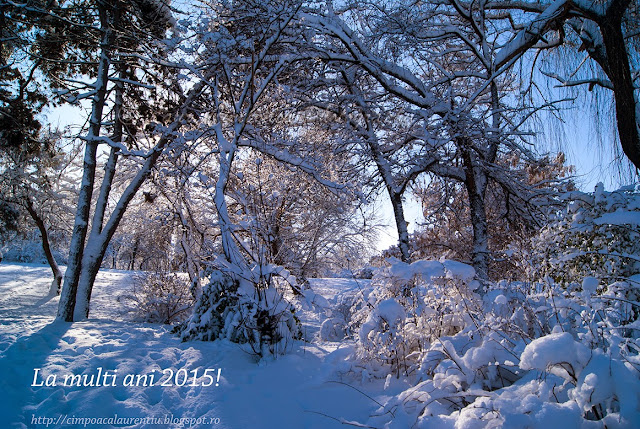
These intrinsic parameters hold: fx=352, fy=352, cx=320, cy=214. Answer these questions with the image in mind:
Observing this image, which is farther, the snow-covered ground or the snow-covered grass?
the snow-covered ground

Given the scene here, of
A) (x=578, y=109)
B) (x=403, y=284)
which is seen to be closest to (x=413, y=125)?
(x=578, y=109)

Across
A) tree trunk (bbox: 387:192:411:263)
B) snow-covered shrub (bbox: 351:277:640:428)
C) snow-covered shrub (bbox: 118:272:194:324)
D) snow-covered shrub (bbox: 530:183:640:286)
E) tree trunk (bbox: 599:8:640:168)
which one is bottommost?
snow-covered shrub (bbox: 118:272:194:324)

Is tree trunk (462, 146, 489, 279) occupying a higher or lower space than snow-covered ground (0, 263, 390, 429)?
higher

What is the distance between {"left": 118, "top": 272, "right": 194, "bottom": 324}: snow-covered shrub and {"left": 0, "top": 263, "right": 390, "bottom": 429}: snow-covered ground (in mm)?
3177

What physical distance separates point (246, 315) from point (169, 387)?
1101 millimetres

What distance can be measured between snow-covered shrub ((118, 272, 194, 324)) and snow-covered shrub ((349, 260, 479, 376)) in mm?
5594

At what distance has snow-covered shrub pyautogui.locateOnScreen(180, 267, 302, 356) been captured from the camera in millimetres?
3648

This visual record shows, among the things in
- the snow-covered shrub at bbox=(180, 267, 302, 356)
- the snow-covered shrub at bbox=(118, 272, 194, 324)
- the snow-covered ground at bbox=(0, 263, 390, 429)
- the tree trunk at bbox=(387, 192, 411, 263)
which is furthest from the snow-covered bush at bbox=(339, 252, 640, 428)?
the snow-covered shrub at bbox=(118, 272, 194, 324)

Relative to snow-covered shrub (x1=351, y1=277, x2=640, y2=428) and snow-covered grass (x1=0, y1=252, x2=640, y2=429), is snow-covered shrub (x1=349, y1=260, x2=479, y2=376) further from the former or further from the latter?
snow-covered shrub (x1=351, y1=277, x2=640, y2=428)

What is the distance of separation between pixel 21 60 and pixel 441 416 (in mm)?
9386

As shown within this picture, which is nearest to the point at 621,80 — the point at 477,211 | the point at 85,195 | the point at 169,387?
the point at 477,211

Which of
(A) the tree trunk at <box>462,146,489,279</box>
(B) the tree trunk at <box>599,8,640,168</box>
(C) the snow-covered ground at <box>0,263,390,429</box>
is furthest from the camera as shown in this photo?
(A) the tree trunk at <box>462,146,489,279</box>

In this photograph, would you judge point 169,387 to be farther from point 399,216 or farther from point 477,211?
point 399,216

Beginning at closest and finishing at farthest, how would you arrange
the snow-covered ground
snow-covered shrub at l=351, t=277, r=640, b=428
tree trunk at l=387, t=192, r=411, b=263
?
snow-covered shrub at l=351, t=277, r=640, b=428, the snow-covered ground, tree trunk at l=387, t=192, r=411, b=263
